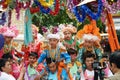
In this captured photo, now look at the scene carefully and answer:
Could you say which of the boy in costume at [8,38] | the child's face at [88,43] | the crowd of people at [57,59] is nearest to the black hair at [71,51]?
the crowd of people at [57,59]

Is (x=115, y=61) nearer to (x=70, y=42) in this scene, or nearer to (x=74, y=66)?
(x=74, y=66)

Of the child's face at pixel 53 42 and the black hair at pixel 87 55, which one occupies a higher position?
the child's face at pixel 53 42

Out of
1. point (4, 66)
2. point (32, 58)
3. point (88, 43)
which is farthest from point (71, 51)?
point (4, 66)

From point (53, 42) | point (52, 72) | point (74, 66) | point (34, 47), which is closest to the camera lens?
point (53, 42)

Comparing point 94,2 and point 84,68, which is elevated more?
point 94,2

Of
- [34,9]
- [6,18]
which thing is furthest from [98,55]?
[6,18]

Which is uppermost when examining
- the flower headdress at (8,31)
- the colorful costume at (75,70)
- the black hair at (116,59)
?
the flower headdress at (8,31)

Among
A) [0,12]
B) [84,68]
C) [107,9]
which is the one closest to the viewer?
[84,68]

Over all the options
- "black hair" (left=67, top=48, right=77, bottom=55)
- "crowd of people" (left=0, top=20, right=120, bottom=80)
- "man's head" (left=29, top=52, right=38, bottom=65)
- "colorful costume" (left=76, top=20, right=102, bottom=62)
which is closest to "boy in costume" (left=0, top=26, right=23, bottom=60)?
"crowd of people" (left=0, top=20, right=120, bottom=80)

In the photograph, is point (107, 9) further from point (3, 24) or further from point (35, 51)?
point (3, 24)

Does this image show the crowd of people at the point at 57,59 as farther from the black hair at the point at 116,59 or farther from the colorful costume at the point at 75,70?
the black hair at the point at 116,59

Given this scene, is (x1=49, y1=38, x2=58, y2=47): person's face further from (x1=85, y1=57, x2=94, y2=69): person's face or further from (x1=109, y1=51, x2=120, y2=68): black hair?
(x1=109, y1=51, x2=120, y2=68): black hair

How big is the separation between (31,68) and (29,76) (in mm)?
155

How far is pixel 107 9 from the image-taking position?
7027 millimetres
